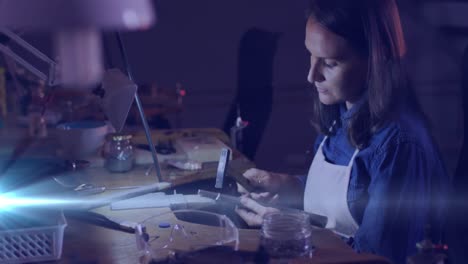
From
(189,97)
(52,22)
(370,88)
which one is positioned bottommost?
(189,97)

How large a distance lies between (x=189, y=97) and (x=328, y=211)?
328cm

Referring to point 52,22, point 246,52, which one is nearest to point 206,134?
point 246,52

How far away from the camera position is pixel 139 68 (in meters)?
5.02

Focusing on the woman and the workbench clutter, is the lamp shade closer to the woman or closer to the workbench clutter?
the workbench clutter

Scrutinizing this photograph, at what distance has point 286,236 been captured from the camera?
1.35 metres

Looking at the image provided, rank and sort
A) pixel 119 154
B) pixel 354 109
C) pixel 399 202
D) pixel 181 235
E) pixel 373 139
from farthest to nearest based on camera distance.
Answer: pixel 119 154 < pixel 354 109 < pixel 373 139 < pixel 399 202 < pixel 181 235

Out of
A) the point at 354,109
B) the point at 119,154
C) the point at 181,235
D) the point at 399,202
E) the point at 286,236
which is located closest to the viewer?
the point at 286,236

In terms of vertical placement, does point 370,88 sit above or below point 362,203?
above

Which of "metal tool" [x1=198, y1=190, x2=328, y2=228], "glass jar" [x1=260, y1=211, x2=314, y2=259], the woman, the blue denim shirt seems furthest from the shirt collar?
"glass jar" [x1=260, y1=211, x2=314, y2=259]

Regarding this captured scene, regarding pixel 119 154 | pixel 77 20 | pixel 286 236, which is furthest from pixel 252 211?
pixel 77 20

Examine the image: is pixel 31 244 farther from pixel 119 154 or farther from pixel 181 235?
pixel 119 154

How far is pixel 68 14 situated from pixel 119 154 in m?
1.38

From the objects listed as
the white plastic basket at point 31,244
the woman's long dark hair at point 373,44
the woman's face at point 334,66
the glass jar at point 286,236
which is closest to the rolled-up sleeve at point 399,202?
the woman's long dark hair at point 373,44

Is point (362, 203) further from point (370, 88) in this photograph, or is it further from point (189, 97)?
point (189, 97)
